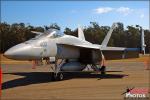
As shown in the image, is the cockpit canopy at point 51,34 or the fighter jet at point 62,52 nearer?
the fighter jet at point 62,52

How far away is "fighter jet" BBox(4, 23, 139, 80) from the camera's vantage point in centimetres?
1362

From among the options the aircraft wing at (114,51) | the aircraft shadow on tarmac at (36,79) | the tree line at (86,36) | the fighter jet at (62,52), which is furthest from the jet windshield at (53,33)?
the tree line at (86,36)

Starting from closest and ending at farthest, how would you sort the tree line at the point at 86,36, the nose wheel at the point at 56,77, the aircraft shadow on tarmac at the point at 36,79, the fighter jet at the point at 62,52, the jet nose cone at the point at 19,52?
the jet nose cone at the point at 19,52
the fighter jet at the point at 62,52
the aircraft shadow on tarmac at the point at 36,79
the nose wheel at the point at 56,77
the tree line at the point at 86,36

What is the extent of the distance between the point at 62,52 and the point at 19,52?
3903 millimetres

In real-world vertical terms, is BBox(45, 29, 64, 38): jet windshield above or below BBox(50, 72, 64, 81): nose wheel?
above

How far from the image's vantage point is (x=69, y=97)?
10.4 m

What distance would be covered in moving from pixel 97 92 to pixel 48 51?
466 cm

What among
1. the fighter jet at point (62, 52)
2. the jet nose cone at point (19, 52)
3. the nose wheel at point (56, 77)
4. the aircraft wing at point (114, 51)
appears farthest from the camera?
the aircraft wing at point (114, 51)

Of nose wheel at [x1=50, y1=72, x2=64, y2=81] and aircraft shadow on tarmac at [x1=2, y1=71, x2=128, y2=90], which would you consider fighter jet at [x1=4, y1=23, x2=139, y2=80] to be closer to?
nose wheel at [x1=50, y1=72, x2=64, y2=81]

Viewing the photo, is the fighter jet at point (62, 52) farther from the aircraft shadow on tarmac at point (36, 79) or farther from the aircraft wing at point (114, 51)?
the aircraft shadow on tarmac at point (36, 79)

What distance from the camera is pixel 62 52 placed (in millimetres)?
16422

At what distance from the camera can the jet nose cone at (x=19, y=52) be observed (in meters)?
12.7

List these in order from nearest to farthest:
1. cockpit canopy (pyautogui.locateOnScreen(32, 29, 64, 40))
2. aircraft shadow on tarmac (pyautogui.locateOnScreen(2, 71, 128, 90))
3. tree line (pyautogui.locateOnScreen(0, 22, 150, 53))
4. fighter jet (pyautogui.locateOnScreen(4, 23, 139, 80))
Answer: fighter jet (pyautogui.locateOnScreen(4, 23, 139, 80)) < aircraft shadow on tarmac (pyautogui.locateOnScreen(2, 71, 128, 90)) < cockpit canopy (pyautogui.locateOnScreen(32, 29, 64, 40)) < tree line (pyautogui.locateOnScreen(0, 22, 150, 53))

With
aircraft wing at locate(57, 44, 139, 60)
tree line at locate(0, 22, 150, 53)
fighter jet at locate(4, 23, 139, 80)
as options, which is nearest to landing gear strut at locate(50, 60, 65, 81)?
fighter jet at locate(4, 23, 139, 80)
